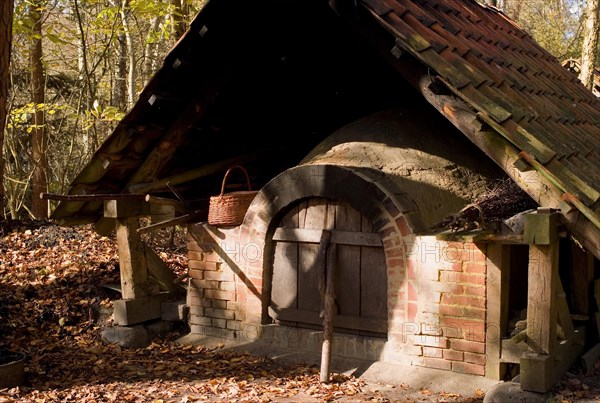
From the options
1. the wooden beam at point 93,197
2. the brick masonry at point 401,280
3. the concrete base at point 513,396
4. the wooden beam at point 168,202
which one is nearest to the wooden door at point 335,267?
the brick masonry at point 401,280

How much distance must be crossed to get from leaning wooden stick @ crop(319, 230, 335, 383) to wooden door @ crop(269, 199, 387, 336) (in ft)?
0.16

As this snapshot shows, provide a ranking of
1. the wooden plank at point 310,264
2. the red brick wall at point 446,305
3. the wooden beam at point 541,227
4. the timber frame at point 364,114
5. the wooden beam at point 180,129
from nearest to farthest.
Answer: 1. the wooden beam at point 541,227
2. the timber frame at point 364,114
3. the red brick wall at point 446,305
4. the wooden plank at point 310,264
5. the wooden beam at point 180,129

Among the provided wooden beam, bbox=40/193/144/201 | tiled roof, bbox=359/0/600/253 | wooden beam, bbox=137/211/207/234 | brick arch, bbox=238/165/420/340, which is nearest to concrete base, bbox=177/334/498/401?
brick arch, bbox=238/165/420/340

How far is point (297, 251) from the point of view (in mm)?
6996

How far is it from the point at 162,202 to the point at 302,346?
85.0 inches

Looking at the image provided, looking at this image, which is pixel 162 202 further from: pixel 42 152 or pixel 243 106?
pixel 42 152

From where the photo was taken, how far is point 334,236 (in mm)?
6680

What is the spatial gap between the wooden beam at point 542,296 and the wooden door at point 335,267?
152cm

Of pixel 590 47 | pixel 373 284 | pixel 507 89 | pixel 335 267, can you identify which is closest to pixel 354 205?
pixel 335 267

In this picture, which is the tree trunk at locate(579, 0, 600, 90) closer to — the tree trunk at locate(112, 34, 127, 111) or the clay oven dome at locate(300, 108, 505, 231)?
the clay oven dome at locate(300, 108, 505, 231)

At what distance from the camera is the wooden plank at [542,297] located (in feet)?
17.1

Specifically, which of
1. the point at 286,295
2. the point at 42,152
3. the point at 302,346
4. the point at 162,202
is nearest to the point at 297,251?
the point at 286,295

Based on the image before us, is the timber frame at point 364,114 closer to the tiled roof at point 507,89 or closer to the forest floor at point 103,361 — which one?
the tiled roof at point 507,89

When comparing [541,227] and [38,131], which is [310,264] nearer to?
[541,227]
